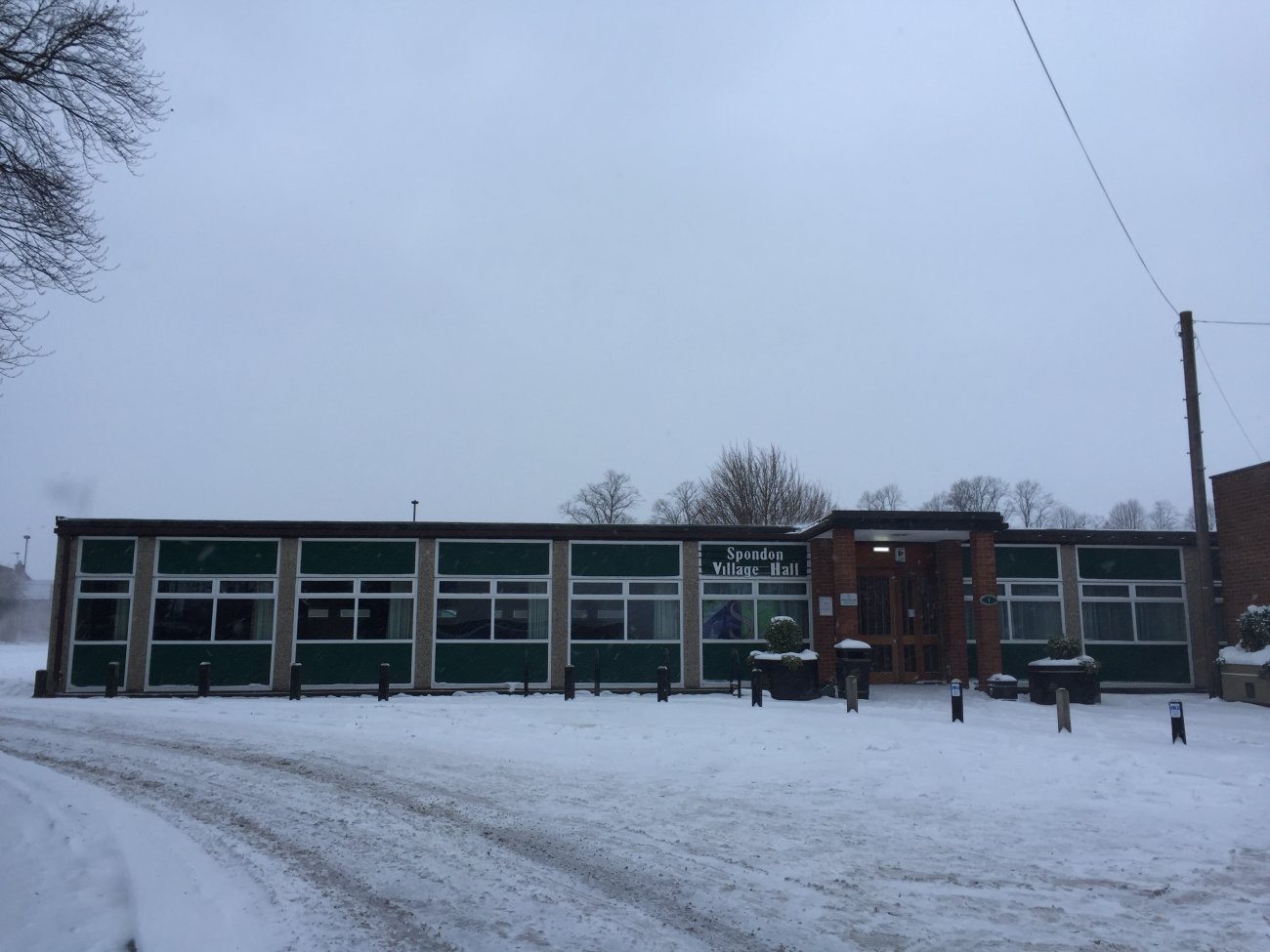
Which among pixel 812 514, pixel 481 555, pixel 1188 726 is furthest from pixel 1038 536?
pixel 812 514

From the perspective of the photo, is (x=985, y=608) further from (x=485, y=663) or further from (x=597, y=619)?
(x=485, y=663)

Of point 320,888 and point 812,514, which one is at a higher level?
point 812,514

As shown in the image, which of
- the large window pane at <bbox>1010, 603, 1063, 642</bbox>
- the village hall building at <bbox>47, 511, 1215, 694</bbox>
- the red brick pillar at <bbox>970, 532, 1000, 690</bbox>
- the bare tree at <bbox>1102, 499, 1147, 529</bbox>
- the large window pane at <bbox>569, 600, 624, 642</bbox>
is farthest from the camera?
the bare tree at <bbox>1102, 499, 1147, 529</bbox>

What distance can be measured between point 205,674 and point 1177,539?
Answer: 2209 cm

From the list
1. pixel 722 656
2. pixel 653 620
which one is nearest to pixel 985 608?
pixel 722 656

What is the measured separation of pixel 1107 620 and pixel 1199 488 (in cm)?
377

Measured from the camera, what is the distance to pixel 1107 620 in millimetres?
21859

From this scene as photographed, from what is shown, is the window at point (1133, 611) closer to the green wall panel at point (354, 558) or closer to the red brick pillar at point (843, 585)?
the red brick pillar at point (843, 585)

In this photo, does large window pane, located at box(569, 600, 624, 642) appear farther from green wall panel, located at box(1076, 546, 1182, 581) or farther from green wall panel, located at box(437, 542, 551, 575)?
green wall panel, located at box(1076, 546, 1182, 581)

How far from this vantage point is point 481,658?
20.7 metres

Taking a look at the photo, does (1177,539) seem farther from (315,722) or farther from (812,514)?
(812,514)

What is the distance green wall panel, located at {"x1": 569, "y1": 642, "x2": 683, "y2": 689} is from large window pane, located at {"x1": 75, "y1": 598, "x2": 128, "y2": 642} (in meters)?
9.71

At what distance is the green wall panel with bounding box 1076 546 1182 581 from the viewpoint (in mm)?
21922

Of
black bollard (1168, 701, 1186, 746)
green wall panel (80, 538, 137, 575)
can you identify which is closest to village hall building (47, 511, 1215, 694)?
green wall panel (80, 538, 137, 575)
